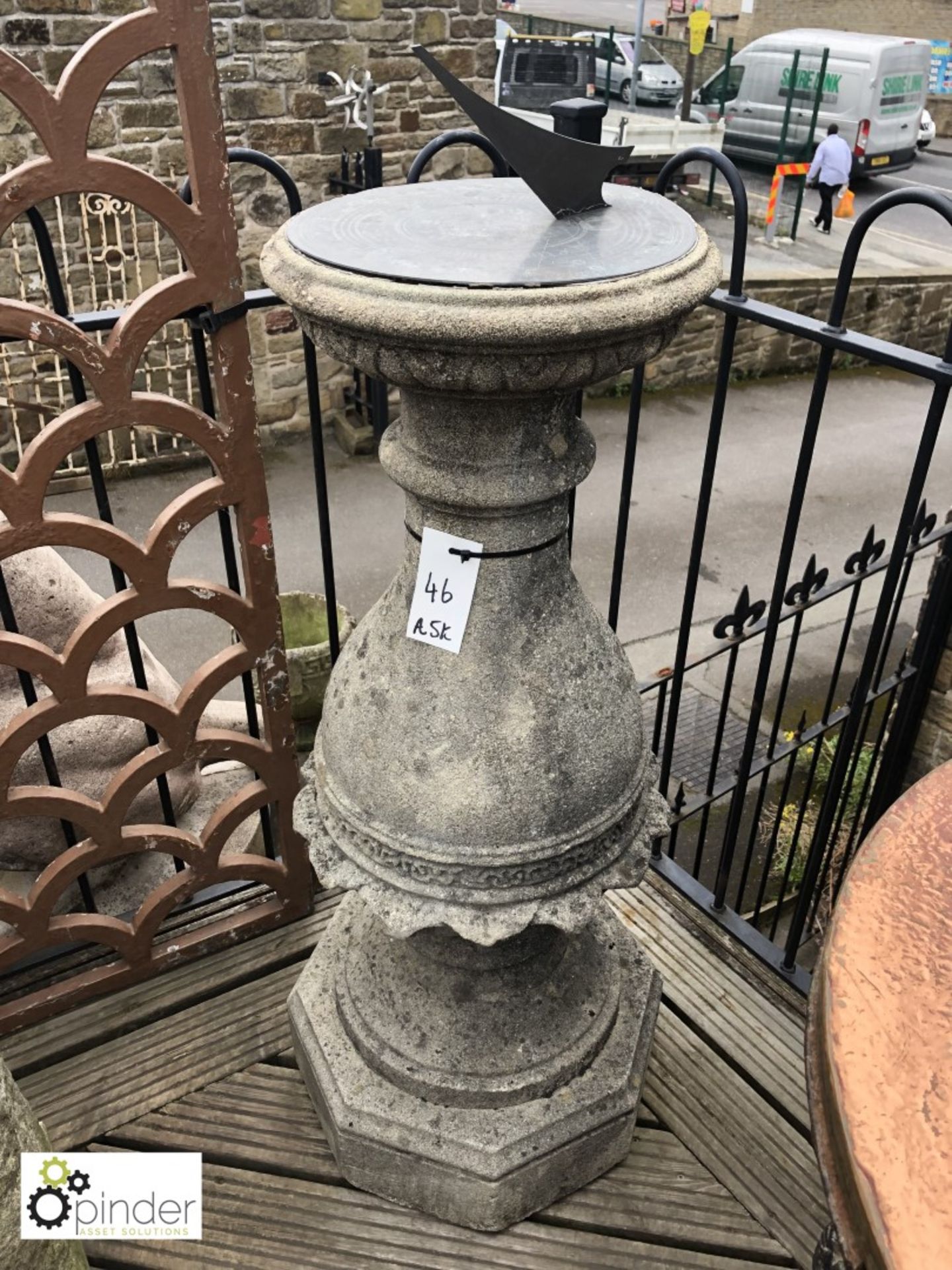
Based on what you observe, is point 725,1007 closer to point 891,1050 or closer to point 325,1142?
point 325,1142

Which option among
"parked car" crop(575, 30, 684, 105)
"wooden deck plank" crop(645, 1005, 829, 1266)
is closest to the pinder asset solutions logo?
"wooden deck plank" crop(645, 1005, 829, 1266)

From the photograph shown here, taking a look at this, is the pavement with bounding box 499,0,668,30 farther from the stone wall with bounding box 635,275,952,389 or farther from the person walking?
the stone wall with bounding box 635,275,952,389

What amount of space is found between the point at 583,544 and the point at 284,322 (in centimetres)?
241

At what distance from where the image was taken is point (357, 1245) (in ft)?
5.64

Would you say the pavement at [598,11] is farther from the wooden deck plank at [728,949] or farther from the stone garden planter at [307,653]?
the wooden deck plank at [728,949]

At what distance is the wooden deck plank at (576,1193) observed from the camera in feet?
5.68

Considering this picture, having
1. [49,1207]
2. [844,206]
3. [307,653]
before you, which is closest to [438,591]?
[49,1207]

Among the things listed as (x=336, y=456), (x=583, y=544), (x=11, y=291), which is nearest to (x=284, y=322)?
(x=336, y=456)

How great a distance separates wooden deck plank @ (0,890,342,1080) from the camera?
6.51ft

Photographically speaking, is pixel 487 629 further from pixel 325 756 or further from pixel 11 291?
pixel 11 291

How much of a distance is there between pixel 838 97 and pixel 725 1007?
15412 mm

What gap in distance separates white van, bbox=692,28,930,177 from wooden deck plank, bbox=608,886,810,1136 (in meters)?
13.4

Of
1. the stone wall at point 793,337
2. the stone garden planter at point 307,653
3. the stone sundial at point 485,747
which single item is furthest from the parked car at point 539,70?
the stone sundial at point 485,747

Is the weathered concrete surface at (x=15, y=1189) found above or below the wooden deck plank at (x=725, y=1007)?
above
